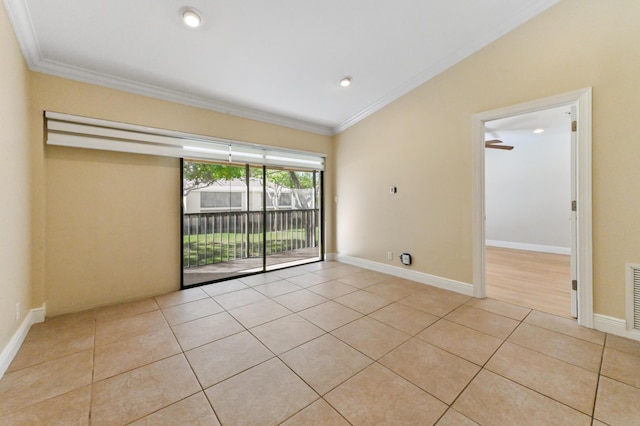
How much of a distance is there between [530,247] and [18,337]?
8.33 metres

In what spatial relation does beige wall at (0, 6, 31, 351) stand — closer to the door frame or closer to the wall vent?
the door frame

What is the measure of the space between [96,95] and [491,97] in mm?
4443

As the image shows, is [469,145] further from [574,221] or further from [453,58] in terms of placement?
[574,221]

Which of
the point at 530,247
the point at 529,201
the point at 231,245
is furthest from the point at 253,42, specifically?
the point at 530,247

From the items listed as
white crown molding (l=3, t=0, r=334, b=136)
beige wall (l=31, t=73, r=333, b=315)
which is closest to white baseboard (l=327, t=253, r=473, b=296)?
white crown molding (l=3, t=0, r=334, b=136)

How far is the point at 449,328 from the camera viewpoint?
7.52 feet

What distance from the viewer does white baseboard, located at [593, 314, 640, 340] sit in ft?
A: 6.86

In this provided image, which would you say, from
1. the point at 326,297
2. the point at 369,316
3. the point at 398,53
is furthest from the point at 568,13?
the point at 326,297

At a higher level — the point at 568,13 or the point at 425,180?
the point at 568,13

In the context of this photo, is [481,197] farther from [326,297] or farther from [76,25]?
[76,25]

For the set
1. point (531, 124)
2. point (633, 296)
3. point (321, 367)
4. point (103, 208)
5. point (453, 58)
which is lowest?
point (321, 367)

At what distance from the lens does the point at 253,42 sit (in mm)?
2498

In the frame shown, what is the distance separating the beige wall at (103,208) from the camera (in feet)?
8.20

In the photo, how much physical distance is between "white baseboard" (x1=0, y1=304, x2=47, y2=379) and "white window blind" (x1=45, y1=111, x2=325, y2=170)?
1675 mm
